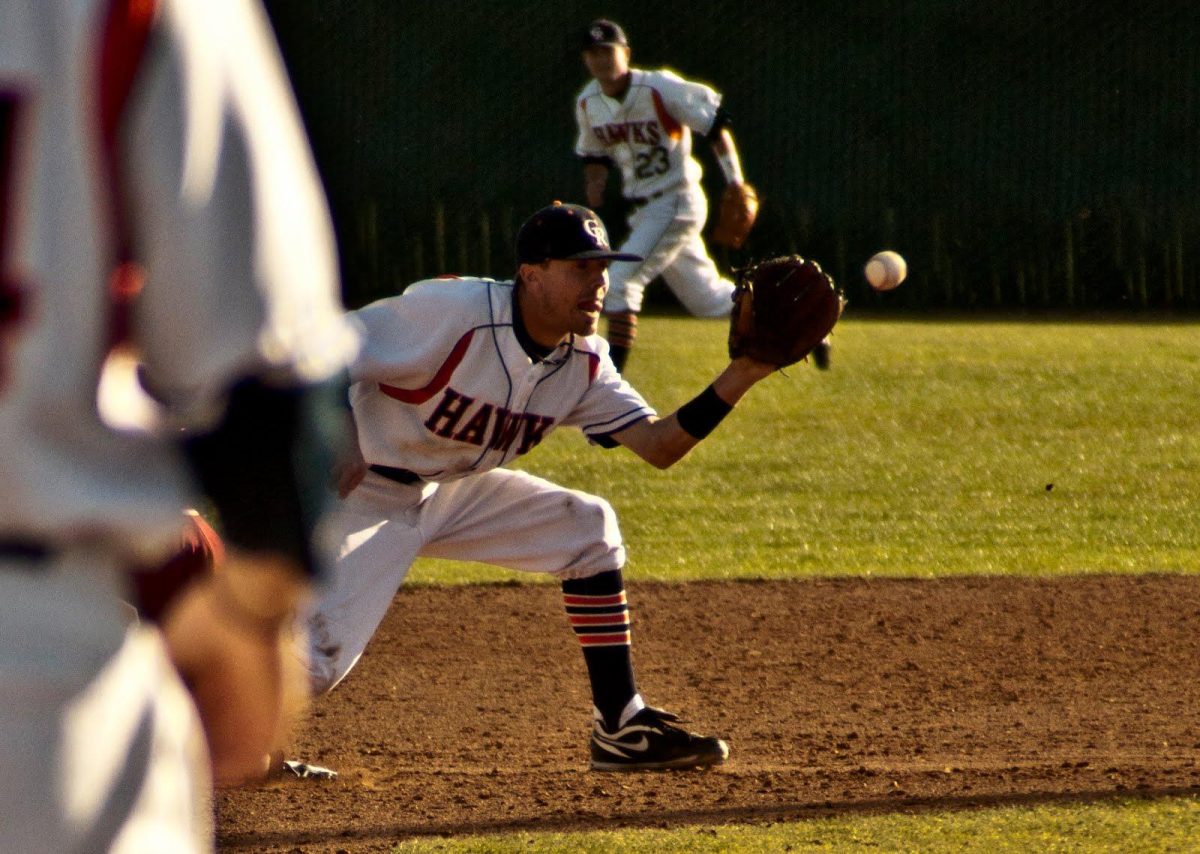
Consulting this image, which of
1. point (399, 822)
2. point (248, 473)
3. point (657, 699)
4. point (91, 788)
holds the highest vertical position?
point (248, 473)

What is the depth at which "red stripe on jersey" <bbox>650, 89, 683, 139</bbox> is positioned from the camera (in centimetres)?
1112

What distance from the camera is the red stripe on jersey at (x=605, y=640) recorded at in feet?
15.1

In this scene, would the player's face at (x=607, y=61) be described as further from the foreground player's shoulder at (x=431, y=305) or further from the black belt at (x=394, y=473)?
the black belt at (x=394, y=473)

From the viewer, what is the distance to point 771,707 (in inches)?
204

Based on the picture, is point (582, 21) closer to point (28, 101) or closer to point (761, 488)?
point (761, 488)

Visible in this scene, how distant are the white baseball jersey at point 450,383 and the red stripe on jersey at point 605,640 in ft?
1.68

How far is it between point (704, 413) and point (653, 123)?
22.4 feet

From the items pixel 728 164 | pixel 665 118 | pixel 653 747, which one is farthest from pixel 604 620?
pixel 665 118

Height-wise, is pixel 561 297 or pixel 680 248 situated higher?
pixel 561 297

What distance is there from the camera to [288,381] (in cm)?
124

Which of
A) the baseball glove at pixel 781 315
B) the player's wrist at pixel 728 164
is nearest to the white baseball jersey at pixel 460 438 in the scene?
the baseball glove at pixel 781 315

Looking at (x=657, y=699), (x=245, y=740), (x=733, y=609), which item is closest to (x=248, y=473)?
(x=245, y=740)

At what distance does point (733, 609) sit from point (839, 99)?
40.9 ft

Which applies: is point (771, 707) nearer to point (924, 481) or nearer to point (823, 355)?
point (924, 481)
